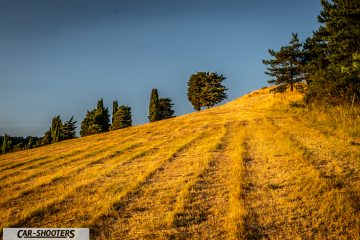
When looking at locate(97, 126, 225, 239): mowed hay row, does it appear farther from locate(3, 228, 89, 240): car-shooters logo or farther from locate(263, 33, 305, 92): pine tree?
locate(263, 33, 305, 92): pine tree

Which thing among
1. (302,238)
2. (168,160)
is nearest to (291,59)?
(168,160)

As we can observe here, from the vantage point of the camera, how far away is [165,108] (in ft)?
255

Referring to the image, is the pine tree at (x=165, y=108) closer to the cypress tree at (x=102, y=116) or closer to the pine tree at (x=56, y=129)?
the cypress tree at (x=102, y=116)

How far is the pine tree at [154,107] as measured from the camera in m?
70.4

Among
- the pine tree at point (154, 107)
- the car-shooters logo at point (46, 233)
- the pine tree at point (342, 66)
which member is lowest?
the car-shooters logo at point (46, 233)

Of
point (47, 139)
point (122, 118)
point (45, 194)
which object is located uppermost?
point (122, 118)

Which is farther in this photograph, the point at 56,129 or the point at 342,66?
the point at 56,129

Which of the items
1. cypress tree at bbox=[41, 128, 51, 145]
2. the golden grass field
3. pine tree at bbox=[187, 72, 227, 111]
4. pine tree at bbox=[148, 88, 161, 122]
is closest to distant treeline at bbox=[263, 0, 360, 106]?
the golden grass field

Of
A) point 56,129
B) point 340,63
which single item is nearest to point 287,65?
point 340,63

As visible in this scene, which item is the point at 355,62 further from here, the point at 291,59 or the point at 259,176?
the point at 291,59

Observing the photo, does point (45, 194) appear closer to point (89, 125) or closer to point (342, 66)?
point (342, 66)

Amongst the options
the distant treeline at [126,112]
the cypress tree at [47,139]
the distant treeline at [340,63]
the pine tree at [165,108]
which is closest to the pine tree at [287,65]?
the distant treeline at [340,63]

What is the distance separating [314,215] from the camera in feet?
17.5

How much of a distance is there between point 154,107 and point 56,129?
23744 mm
